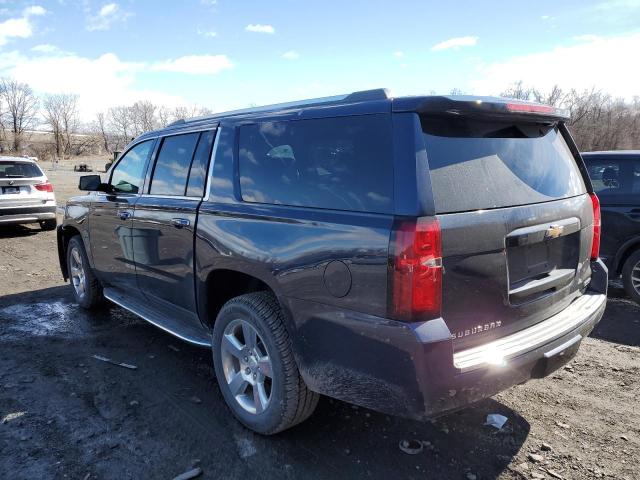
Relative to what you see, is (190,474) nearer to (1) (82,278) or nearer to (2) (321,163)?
(2) (321,163)

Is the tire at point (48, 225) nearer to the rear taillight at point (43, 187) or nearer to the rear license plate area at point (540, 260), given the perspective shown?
the rear taillight at point (43, 187)

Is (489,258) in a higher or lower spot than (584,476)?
higher

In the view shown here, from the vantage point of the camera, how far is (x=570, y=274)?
117 inches

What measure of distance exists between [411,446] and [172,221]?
2.28 meters

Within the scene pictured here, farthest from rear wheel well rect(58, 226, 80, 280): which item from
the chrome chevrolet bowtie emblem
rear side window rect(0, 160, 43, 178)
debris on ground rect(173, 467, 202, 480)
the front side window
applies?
rear side window rect(0, 160, 43, 178)

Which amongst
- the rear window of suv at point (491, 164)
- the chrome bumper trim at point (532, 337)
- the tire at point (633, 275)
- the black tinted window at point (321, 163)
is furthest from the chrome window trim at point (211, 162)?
the tire at point (633, 275)

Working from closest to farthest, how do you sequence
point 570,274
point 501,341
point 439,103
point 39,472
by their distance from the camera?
point 439,103 → point 501,341 → point 39,472 → point 570,274

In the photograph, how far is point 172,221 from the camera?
11.8 feet

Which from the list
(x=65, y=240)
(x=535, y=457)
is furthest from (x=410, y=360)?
(x=65, y=240)

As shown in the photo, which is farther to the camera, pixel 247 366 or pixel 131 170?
pixel 131 170

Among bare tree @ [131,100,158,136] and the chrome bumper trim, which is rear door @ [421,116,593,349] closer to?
the chrome bumper trim

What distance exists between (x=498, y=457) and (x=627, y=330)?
3000 millimetres

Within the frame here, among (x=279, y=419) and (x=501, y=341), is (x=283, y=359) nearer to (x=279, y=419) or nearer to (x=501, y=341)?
(x=279, y=419)

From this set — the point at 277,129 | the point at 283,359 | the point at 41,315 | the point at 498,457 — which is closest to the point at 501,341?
the point at 498,457
